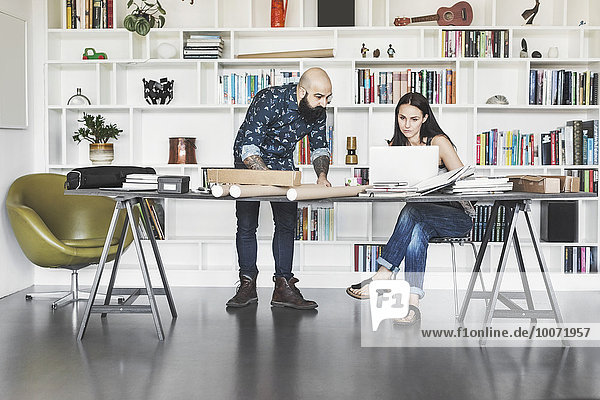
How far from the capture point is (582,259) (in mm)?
5430

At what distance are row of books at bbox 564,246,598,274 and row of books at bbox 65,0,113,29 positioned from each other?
3809mm

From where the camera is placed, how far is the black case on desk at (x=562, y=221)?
5363 mm

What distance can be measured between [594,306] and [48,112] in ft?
13.4

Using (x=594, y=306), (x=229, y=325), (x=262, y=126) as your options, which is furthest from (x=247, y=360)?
(x=594, y=306)

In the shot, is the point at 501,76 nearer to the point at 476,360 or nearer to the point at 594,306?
the point at 594,306

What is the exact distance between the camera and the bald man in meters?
4.03

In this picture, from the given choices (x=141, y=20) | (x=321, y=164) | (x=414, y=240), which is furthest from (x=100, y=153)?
(x=414, y=240)

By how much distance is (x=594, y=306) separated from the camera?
187 inches

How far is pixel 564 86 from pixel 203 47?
8.70 ft

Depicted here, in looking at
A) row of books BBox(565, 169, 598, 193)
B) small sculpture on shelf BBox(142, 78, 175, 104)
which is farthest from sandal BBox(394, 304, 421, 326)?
small sculpture on shelf BBox(142, 78, 175, 104)

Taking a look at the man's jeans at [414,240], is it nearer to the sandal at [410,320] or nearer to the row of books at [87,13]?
the sandal at [410,320]

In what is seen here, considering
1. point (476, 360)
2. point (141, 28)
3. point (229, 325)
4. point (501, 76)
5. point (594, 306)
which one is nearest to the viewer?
point (476, 360)

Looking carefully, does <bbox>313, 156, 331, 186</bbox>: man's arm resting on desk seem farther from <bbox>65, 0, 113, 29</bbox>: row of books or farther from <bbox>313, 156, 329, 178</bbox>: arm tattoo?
<bbox>65, 0, 113, 29</bbox>: row of books

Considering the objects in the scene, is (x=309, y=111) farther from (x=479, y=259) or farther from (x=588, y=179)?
(x=588, y=179)
